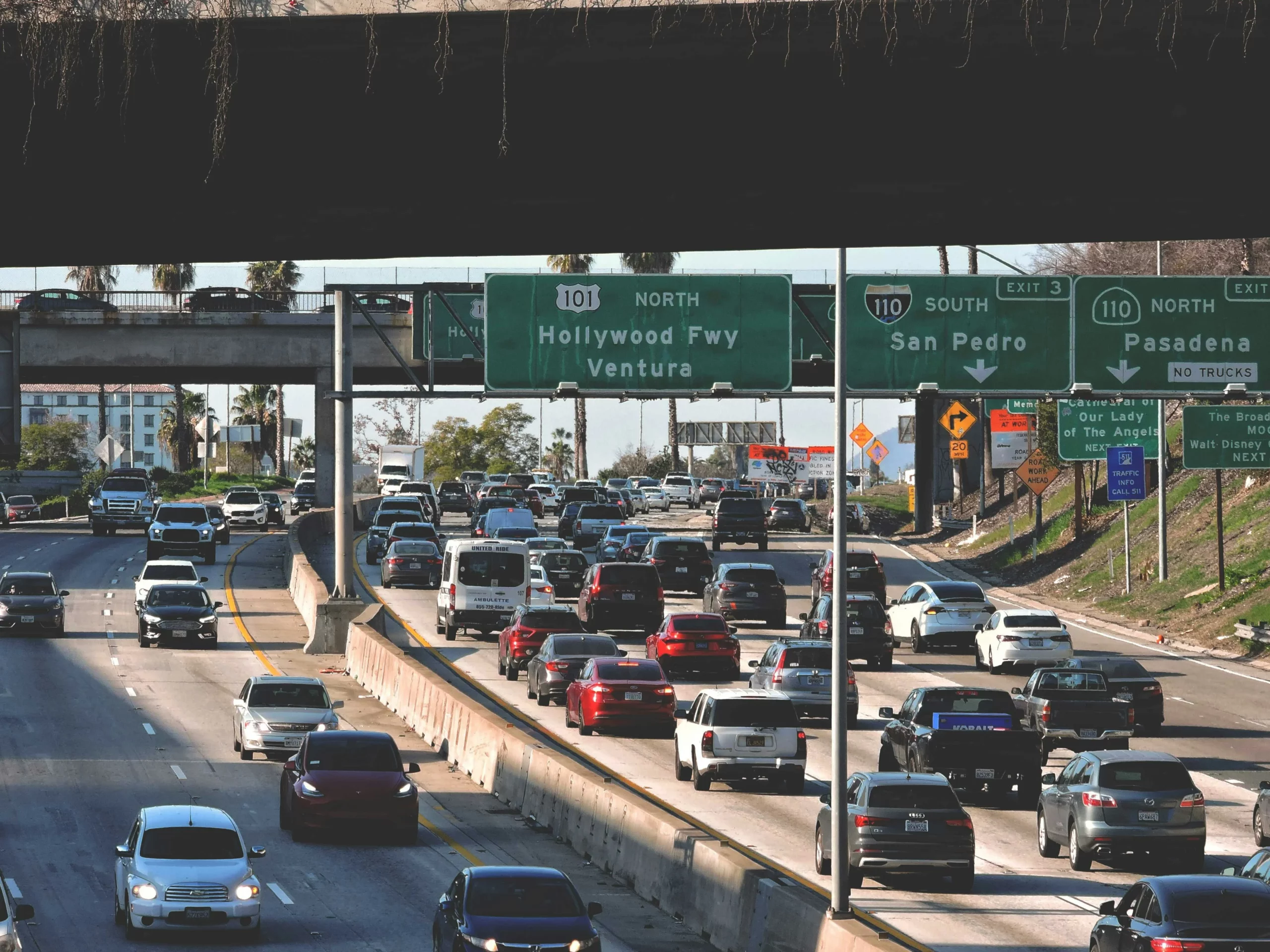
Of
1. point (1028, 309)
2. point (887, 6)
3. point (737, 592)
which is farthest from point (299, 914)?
point (737, 592)

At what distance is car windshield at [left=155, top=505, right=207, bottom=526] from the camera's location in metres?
64.9

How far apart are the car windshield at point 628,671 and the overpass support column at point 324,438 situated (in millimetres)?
48311

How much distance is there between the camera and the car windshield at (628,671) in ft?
114

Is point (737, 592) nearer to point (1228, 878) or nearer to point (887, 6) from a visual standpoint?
point (1228, 878)

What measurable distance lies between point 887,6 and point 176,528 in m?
57.8

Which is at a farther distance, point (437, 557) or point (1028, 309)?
point (437, 557)

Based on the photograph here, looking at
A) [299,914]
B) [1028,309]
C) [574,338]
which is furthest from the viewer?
[574,338]

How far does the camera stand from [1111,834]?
2397 cm

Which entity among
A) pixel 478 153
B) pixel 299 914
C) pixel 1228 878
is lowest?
pixel 299 914

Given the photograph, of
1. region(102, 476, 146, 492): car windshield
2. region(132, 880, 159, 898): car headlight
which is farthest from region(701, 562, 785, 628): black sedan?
region(102, 476, 146, 492): car windshield

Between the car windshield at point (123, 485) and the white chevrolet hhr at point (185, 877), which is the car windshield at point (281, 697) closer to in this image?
the white chevrolet hhr at point (185, 877)

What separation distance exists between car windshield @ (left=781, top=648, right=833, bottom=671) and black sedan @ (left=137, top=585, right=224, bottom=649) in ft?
60.7

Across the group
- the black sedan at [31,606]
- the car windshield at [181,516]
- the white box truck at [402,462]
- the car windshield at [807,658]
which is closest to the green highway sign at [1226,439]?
the car windshield at [807,658]

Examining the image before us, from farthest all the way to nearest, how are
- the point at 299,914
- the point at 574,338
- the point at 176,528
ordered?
the point at 176,528 < the point at 574,338 < the point at 299,914
